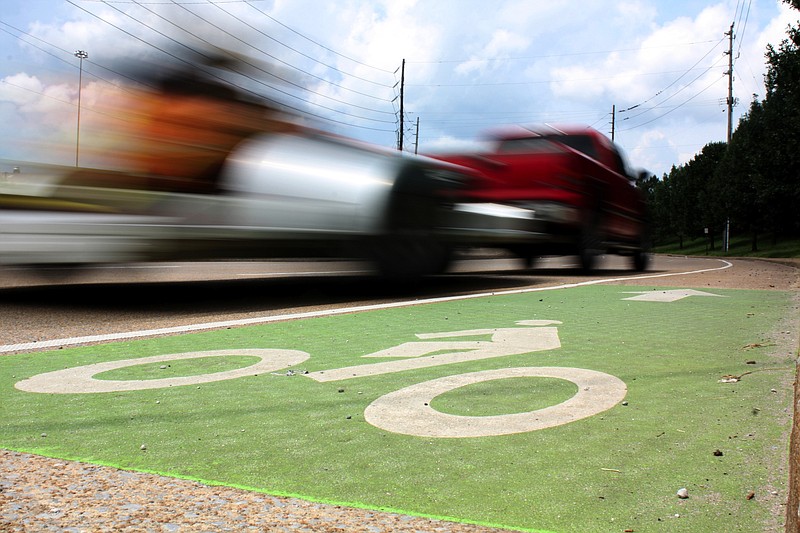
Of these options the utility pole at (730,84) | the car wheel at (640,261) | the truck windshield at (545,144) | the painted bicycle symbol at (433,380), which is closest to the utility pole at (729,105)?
the utility pole at (730,84)

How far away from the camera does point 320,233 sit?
848 centimetres

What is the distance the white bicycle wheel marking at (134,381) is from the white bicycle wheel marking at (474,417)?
1.10m

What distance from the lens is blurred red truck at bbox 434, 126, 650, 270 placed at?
42.0ft

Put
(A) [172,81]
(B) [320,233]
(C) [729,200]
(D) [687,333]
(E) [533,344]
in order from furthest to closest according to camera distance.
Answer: (C) [729,200]
(B) [320,233]
(A) [172,81]
(D) [687,333]
(E) [533,344]

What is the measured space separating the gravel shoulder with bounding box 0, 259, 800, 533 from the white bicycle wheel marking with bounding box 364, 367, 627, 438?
873mm

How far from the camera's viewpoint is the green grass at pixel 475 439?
2.39 metres

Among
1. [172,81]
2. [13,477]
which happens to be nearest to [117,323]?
[172,81]

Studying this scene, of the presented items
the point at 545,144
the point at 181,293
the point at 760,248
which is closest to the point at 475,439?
the point at 181,293

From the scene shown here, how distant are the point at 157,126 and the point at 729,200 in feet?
167

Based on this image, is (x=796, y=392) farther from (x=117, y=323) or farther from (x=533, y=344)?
A: (x=117, y=323)

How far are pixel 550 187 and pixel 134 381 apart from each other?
10259 mm

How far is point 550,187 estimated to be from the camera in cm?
1334

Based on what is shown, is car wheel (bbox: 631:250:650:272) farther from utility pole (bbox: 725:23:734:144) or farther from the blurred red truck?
utility pole (bbox: 725:23:734:144)

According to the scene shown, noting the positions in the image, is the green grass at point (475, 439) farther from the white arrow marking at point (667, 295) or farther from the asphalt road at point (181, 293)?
the white arrow marking at point (667, 295)
